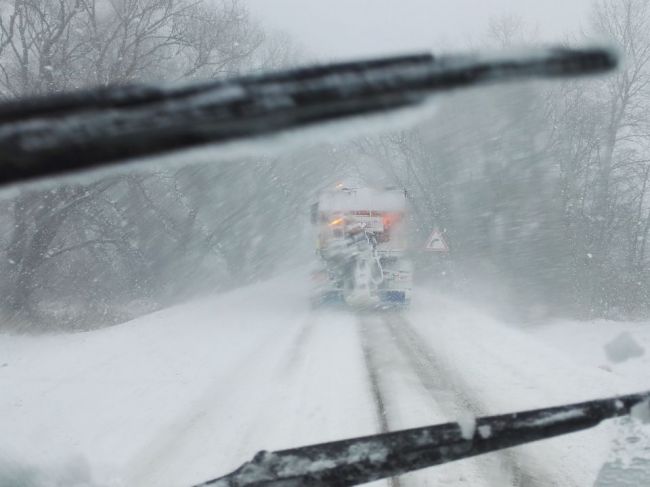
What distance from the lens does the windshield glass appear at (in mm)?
4496

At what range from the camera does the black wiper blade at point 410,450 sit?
2035 millimetres

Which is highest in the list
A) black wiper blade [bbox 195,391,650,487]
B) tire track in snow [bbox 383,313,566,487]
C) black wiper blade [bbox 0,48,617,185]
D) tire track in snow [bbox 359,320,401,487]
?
black wiper blade [bbox 0,48,617,185]

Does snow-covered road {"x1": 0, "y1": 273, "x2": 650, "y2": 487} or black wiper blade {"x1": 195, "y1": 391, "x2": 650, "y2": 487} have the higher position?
black wiper blade {"x1": 195, "y1": 391, "x2": 650, "y2": 487}

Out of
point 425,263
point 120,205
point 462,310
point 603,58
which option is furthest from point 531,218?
point 603,58

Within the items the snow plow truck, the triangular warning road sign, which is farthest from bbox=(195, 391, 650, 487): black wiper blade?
the triangular warning road sign

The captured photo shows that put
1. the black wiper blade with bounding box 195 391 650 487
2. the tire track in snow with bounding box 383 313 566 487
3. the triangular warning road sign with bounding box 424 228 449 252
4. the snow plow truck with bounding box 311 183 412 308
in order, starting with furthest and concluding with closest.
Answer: the triangular warning road sign with bounding box 424 228 449 252, the snow plow truck with bounding box 311 183 412 308, the tire track in snow with bounding box 383 313 566 487, the black wiper blade with bounding box 195 391 650 487

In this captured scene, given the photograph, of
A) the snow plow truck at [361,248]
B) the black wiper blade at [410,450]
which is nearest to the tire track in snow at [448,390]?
the black wiper blade at [410,450]

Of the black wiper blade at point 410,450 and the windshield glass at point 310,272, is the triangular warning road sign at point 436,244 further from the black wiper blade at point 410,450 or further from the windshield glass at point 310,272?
the black wiper blade at point 410,450

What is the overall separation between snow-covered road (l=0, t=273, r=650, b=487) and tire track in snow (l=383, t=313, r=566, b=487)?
16mm

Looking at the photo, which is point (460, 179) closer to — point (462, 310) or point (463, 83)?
point (462, 310)

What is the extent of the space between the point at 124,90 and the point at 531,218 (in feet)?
72.2

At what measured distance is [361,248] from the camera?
15.4m

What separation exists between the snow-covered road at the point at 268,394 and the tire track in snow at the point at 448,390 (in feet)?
0.05

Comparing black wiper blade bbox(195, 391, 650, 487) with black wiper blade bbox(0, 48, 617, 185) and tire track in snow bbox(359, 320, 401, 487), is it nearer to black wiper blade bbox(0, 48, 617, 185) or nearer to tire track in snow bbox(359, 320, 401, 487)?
black wiper blade bbox(0, 48, 617, 185)
